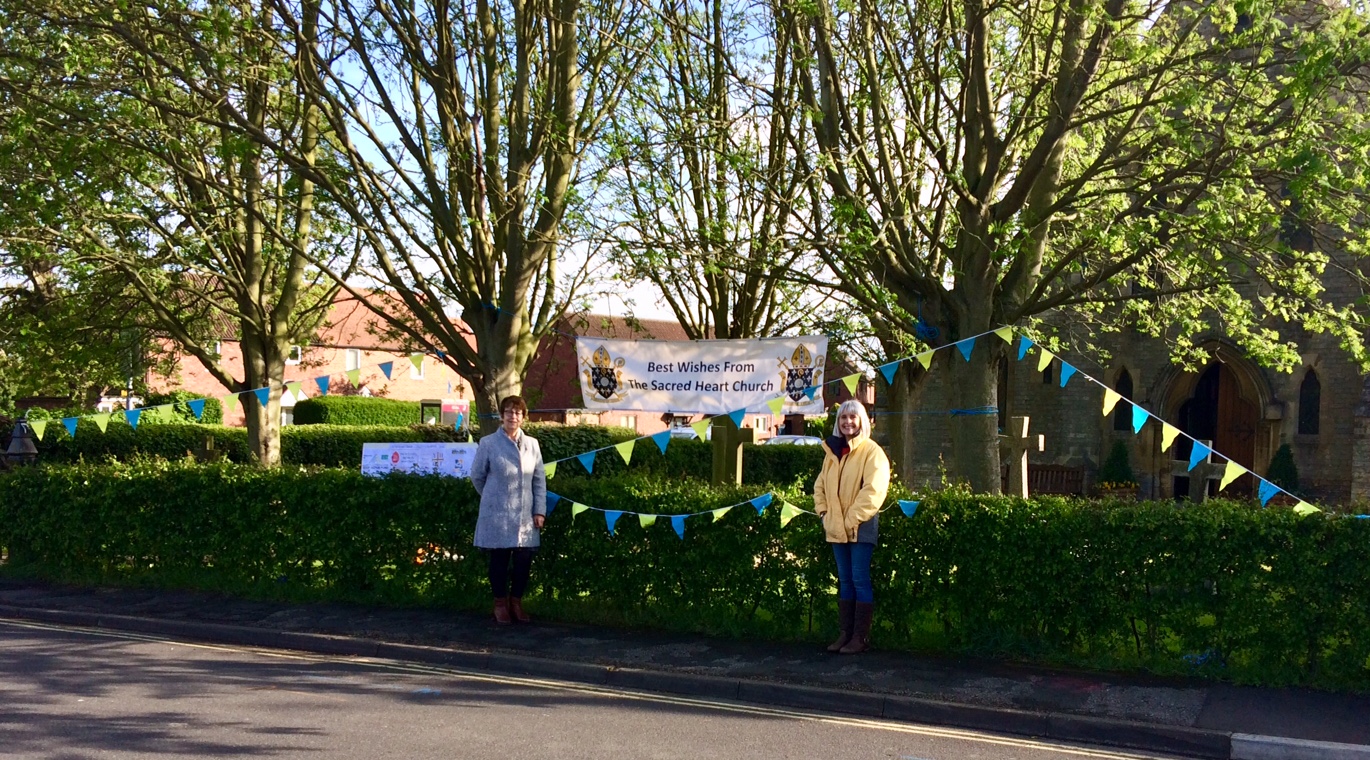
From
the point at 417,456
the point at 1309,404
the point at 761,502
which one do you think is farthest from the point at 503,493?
the point at 1309,404

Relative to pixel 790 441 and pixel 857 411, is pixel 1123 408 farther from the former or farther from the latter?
pixel 857 411

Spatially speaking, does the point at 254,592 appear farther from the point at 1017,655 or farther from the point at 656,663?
the point at 1017,655

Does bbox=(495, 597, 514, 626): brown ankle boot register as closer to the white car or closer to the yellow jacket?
the yellow jacket

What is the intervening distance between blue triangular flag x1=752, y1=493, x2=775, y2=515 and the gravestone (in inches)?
129

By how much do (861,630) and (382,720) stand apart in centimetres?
365

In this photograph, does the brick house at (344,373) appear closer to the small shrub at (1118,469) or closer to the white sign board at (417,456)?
the small shrub at (1118,469)

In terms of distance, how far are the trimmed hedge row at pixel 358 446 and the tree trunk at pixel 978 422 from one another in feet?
39.8

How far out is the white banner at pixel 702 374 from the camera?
10.9m

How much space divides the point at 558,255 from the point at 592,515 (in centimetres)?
551

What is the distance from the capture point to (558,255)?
14367mm

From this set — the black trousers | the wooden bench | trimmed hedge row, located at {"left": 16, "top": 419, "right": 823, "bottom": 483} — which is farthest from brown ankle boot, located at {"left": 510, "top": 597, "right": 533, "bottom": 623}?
the wooden bench

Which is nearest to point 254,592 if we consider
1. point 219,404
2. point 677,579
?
point 677,579

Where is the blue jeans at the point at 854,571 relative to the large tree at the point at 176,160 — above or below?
below

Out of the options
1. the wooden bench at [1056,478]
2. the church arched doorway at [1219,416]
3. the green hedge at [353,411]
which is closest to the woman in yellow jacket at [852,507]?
the wooden bench at [1056,478]
